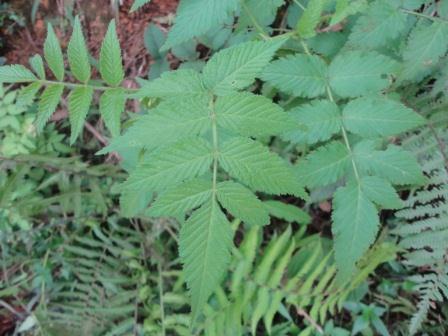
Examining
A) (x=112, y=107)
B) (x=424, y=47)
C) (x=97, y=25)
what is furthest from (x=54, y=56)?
(x=97, y=25)

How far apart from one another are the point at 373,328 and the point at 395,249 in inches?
18.0

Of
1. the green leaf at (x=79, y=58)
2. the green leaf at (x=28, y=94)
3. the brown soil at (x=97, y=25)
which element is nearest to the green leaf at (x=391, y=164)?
the green leaf at (x=79, y=58)

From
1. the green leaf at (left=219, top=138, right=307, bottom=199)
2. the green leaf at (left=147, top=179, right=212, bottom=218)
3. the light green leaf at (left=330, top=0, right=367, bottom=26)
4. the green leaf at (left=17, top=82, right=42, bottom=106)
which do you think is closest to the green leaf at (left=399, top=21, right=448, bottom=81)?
the light green leaf at (left=330, top=0, right=367, bottom=26)

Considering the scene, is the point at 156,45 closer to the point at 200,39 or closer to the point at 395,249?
the point at 200,39

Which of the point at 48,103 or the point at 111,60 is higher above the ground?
the point at 111,60

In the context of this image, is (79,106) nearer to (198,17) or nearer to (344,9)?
(198,17)

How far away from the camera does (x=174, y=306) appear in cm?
214

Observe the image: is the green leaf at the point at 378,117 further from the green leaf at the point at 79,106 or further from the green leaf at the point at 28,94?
the green leaf at the point at 28,94

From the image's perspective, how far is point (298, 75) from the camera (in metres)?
1.41

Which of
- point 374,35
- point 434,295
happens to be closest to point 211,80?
point 374,35

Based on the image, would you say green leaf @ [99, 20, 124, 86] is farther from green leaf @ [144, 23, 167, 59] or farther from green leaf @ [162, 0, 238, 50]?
green leaf @ [144, 23, 167, 59]

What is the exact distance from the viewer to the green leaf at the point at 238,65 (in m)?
1.07

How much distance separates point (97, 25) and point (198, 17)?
1.34 m

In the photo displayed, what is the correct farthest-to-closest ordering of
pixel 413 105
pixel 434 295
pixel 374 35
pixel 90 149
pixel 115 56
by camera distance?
pixel 90 149, pixel 434 295, pixel 413 105, pixel 374 35, pixel 115 56
